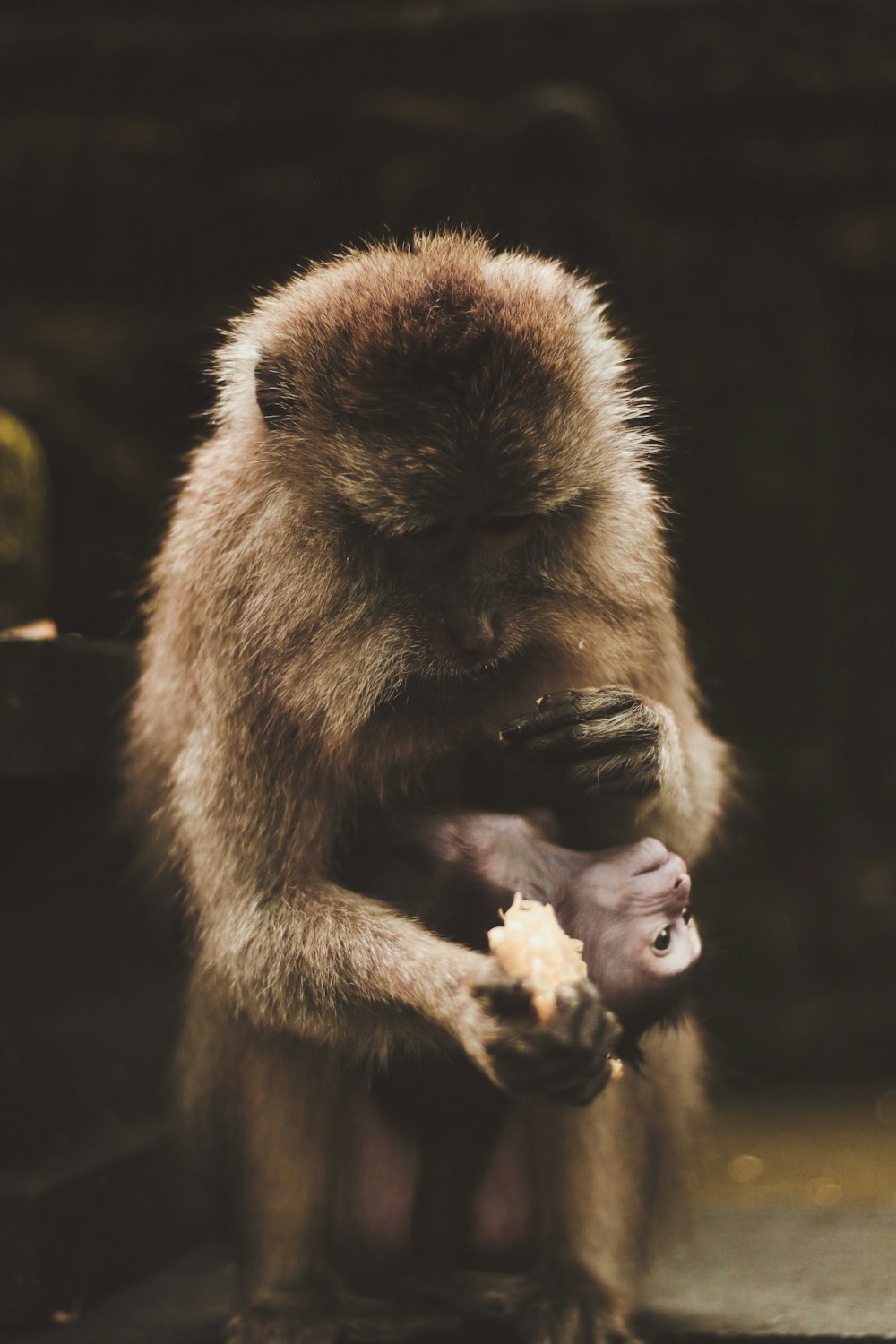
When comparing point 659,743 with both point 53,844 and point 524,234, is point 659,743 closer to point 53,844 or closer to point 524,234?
point 53,844

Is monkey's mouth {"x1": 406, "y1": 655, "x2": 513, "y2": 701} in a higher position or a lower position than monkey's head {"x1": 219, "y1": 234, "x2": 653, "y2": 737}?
lower

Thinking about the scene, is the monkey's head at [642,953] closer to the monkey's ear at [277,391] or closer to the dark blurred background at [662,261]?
the monkey's ear at [277,391]

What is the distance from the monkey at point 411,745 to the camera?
212cm

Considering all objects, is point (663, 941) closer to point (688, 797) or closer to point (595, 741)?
point (595, 741)

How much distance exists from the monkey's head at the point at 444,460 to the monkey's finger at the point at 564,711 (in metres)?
0.08

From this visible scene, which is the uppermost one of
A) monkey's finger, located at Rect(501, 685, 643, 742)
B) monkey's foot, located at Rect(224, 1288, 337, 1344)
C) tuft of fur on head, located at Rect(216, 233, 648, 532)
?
tuft of fur on head, located at Rect(216, 233, 648, 532)

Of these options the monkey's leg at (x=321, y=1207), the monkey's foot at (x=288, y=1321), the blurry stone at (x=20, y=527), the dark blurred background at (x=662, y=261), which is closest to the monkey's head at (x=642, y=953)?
the monkey's leg at (x=321, y=1207)

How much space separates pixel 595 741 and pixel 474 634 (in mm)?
252

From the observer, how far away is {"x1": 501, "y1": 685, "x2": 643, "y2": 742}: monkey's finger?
2145 mm

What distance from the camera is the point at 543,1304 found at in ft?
8.23

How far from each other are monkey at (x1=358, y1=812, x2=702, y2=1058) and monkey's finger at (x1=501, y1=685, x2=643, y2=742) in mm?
192

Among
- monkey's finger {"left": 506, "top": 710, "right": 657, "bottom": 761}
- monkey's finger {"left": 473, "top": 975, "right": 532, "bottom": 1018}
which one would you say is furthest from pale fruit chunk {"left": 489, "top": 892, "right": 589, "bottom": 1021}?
monkey's finger {"left": 506, "top": 710, "right": 657, "bottom": 761}

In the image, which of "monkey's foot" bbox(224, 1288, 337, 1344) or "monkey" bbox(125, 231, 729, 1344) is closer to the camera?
"monkey" bbox(125, 231, 729, 1344)

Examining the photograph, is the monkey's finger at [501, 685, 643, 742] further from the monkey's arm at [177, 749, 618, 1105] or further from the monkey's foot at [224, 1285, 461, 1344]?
the monkey's foot at [224, 1285, 461, 1344]
